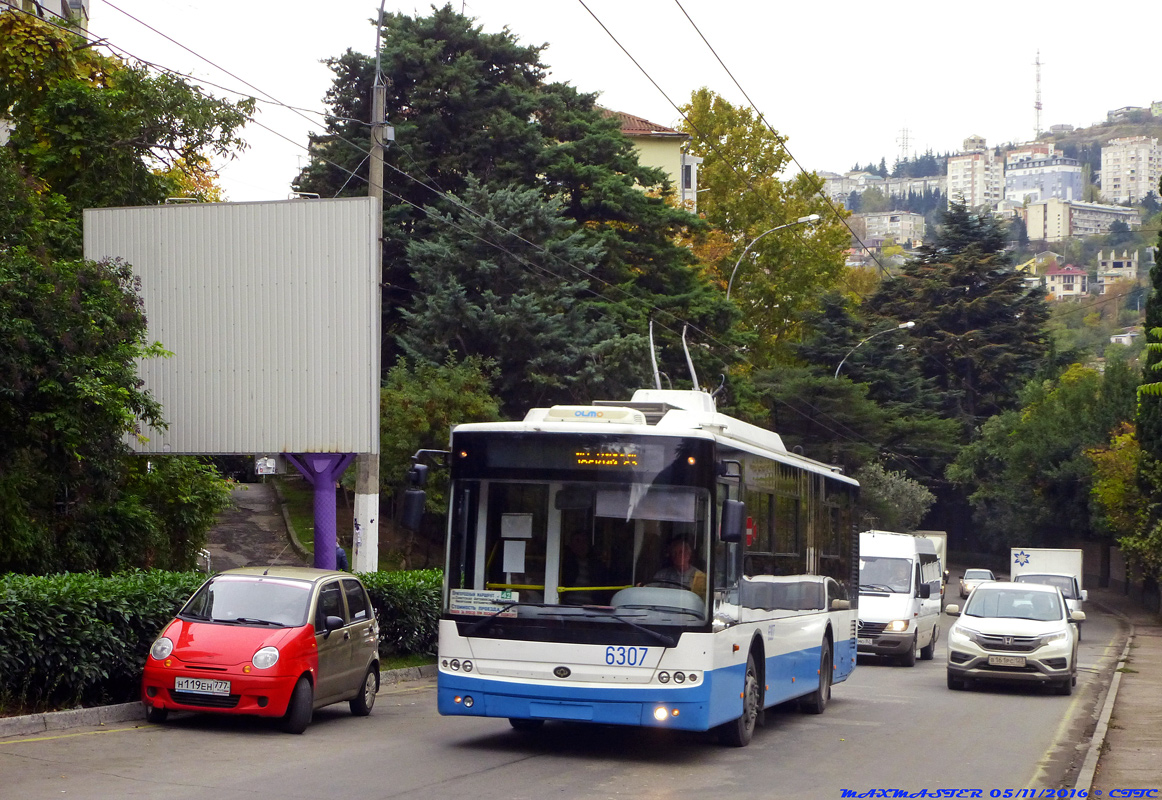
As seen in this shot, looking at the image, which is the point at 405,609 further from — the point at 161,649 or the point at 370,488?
the point at 161,649

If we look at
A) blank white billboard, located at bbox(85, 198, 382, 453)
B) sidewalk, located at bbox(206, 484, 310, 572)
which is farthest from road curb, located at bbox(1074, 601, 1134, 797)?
sidewalk, located at bbox(206, 484, 310, 572)

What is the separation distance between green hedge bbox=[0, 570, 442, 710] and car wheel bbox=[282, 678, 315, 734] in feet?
6.00

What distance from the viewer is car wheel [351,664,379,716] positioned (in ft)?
46.0

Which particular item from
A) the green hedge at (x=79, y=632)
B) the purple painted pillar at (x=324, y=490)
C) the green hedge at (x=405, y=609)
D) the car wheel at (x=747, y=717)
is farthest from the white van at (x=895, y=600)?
→ the green hedge at (x=79, y=632)

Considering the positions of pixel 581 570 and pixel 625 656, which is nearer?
pixel 625 656

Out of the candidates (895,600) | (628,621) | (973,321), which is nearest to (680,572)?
(628,621)

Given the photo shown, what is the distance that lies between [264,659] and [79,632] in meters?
1.82

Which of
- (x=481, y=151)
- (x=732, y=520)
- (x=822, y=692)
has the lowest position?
(x=822, y=692)

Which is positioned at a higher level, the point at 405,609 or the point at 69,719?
the point at 405,609

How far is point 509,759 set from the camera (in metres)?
11.2

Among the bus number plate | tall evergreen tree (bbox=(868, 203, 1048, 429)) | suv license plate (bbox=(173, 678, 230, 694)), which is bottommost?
suv license plate (bbox=(173, 678, 230, 694))

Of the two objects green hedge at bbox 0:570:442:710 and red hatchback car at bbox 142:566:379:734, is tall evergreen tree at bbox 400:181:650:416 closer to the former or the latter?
green hedge at bbox 0:570:442:710

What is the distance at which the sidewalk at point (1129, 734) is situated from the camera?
10.9 metres

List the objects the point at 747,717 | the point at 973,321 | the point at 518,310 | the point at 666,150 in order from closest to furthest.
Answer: the point at 747,717
the point at 518,310
the point at 666,150
the point at 973,321
